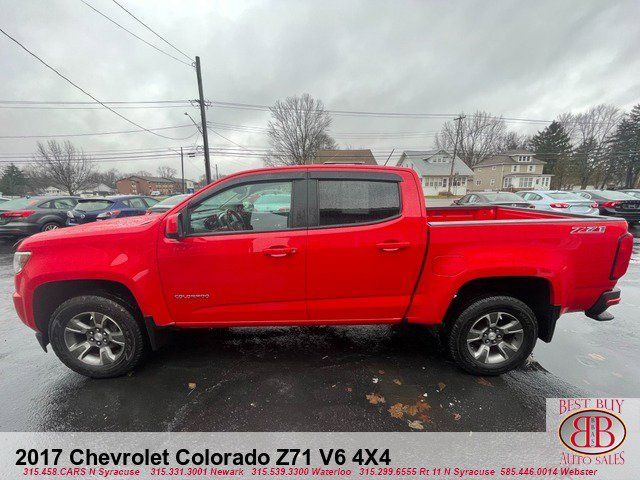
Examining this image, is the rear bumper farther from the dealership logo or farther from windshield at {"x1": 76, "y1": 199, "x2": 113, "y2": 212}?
windshield at {"x1": 76, "y1": 199, "x2": 113, "y2": 212}

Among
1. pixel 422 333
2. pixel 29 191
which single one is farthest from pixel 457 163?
pixel 29 191

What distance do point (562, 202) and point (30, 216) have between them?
18.3 meters

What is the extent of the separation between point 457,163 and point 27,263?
58.1 metres

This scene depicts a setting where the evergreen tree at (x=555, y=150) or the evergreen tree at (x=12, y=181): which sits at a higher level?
the evergreen tree at (x=555, y=150)

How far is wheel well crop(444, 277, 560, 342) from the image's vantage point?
105 inches

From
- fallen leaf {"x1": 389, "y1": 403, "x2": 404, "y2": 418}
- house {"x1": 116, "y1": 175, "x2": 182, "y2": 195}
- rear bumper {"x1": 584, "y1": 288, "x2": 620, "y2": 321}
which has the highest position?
house {"x1": 116, "y1": 175, "x2": 182, "y2": 195}

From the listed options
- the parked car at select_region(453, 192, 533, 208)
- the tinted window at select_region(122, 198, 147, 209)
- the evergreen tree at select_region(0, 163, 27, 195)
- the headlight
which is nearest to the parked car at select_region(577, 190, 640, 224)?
the parked car at select_region(453, 192, 533, 208)

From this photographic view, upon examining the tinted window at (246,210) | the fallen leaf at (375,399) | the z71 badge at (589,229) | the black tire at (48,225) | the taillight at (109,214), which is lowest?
the fallen leaf at (375,399)

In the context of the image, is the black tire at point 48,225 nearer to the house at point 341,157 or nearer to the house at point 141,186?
the house at point 341,157

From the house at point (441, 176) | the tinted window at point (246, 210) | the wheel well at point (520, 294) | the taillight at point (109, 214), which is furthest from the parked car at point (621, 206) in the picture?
the house at point (441, 176)

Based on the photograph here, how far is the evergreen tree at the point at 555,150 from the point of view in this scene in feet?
184

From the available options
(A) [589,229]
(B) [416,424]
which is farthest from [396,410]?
(A) [589,229]

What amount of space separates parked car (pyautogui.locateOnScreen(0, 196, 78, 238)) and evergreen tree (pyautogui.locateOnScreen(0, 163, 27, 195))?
73700 mm

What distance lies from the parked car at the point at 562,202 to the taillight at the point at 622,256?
931 centimetres
